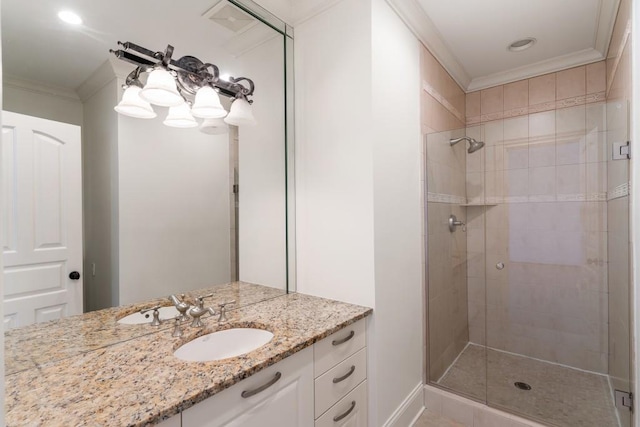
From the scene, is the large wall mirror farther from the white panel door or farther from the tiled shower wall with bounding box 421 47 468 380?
the tiled shower wall with bounding box 421 47 468 380

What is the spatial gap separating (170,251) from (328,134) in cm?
102

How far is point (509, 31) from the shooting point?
85.4 inches

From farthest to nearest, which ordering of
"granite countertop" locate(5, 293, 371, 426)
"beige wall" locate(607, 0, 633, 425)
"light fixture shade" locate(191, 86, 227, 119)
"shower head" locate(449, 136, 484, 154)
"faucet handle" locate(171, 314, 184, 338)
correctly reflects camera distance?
"shower head" locate(449, 136, 484, 154) → "beige wall" locate(607, 0, 633, 425) → "light fixture shade" locate(191, 86, 227, 119) → "faucet handle" locate(171, 314, 184, 338) → "granite countertop" locate(5, 293, 371, 426)

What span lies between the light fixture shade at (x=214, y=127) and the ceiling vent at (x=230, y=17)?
48 centimetres

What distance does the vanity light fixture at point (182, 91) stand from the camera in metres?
1.27

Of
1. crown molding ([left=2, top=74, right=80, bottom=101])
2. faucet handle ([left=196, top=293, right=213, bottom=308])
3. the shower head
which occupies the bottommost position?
faucet handle ([left=196, top=293, right=213, bottom=308])

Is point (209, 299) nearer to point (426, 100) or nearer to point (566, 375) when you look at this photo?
point (426, 100)

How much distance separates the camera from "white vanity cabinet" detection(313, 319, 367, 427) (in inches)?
52.0

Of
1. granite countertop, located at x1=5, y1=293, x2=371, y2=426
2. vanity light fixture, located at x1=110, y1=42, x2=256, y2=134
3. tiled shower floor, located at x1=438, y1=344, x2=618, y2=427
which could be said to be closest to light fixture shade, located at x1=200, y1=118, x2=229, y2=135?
vanity light fixture, located at x1=110, y1=42, x2=256, y2=134

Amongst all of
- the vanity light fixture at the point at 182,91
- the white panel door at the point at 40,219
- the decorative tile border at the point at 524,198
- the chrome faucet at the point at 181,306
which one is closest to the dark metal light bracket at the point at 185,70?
the vanity light fixture at the point at 182,91

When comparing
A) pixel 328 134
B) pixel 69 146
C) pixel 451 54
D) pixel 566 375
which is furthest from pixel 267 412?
pixel 451 54

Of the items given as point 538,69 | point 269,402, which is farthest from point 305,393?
point 538,69

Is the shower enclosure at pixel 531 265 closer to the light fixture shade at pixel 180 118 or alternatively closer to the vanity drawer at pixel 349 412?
A: the vanity drawer at pixel 349 412

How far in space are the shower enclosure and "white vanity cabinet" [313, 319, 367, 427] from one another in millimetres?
817
